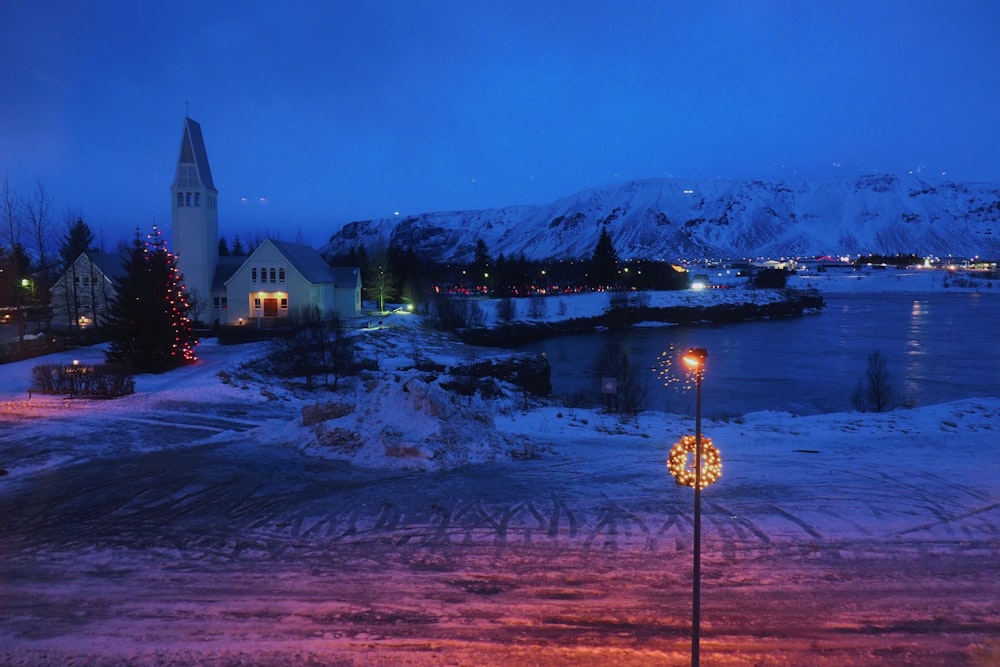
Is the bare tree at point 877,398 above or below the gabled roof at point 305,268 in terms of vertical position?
below

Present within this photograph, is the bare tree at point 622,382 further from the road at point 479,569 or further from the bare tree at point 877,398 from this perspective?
the road at point 479,569

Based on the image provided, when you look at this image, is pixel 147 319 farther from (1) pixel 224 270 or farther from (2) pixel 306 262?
(1) pixel 224 270

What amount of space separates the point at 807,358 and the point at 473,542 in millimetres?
47003

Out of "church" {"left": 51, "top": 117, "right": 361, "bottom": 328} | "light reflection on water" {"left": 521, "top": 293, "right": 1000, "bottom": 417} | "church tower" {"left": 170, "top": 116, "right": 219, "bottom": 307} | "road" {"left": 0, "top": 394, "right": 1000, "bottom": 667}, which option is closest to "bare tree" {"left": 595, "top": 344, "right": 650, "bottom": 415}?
"light reflection on water" {"left": 521, "top": 293, "right": 1000, "bottom": 417}

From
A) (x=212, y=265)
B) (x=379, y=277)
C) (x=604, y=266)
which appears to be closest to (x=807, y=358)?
(x=379, y=277)

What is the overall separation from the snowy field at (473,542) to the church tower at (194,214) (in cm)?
2901

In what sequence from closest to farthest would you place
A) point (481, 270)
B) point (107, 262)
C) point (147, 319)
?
point (147, 319), point (107, 262), point (481, 270)

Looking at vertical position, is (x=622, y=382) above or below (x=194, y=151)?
below

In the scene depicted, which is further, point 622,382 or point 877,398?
point 622,382

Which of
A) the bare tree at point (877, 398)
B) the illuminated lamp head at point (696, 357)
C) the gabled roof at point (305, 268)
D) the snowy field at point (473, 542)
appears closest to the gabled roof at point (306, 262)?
the gabled roof at point (305, 268)

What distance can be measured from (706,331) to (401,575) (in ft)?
242

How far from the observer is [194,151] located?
4409 cm

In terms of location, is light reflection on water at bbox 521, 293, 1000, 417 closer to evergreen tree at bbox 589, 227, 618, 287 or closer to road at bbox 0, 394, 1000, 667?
road at bbox 0, 394, 1000, 667

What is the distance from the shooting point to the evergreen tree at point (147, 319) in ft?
85.1
